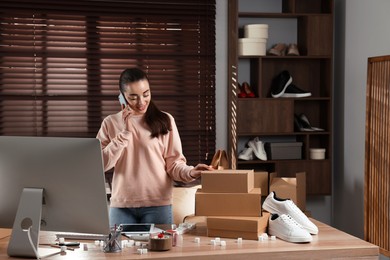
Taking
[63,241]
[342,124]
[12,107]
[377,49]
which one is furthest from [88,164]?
[342,124]

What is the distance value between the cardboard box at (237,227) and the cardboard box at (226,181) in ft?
0.46

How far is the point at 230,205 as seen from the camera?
291cm

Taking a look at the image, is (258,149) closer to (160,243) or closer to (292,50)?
(292,50)

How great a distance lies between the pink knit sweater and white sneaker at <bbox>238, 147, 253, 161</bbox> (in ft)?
5.60

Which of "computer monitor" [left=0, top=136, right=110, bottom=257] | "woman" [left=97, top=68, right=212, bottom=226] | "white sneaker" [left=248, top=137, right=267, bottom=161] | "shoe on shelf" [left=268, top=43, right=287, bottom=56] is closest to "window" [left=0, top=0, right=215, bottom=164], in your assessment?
"white sneaker" [left=248, top=137, right=267, bottom=161]

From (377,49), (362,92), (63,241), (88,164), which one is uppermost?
(377,49)

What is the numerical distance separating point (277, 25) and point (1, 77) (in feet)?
7.40

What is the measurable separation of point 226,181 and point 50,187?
2.73 feet

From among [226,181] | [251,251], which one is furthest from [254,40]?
[251,251]

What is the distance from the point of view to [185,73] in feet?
16.6

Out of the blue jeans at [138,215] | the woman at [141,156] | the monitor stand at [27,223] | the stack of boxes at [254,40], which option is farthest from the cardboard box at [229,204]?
the stack of boxes at [254,40]

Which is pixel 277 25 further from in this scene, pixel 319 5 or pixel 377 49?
pixel 377 49

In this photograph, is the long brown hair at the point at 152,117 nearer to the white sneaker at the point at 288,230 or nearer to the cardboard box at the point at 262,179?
the white sneaker at the point at 288,230

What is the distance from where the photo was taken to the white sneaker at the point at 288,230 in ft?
9.00
